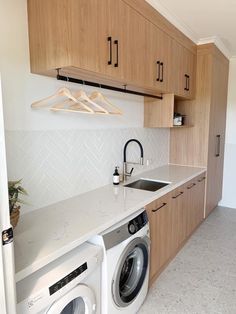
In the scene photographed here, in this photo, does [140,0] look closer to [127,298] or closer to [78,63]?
[78,63]

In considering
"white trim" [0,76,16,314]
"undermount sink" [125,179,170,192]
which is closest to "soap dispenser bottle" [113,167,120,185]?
"undermount sink" [125,179,170,192]

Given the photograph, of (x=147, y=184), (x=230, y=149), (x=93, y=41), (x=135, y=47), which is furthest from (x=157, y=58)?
(x=230, y=149)

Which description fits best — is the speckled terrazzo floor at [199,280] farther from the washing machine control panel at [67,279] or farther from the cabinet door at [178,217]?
the washing machine control panel at [67,279]

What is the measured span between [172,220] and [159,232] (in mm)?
301

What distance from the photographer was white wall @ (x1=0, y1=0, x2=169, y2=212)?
4.94 feet

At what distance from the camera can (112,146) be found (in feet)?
7.93

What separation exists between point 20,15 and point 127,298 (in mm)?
1993

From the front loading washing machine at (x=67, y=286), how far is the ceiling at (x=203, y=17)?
6.88 ft

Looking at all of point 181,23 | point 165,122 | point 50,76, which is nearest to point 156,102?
point 165,122

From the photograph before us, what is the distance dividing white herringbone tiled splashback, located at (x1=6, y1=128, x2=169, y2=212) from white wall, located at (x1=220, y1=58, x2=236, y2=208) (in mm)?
2200

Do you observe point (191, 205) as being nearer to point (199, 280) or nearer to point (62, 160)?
point (199, 280)

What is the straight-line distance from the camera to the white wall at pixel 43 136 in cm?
150

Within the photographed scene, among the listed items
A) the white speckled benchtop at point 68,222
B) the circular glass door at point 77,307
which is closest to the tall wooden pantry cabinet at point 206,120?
the white speckled benchtop at point 68,222

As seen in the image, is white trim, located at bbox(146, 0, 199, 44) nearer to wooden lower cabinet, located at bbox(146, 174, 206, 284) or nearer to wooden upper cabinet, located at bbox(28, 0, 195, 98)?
wooden upper cabinet, located at bbox(28, 0, 195, 98)
